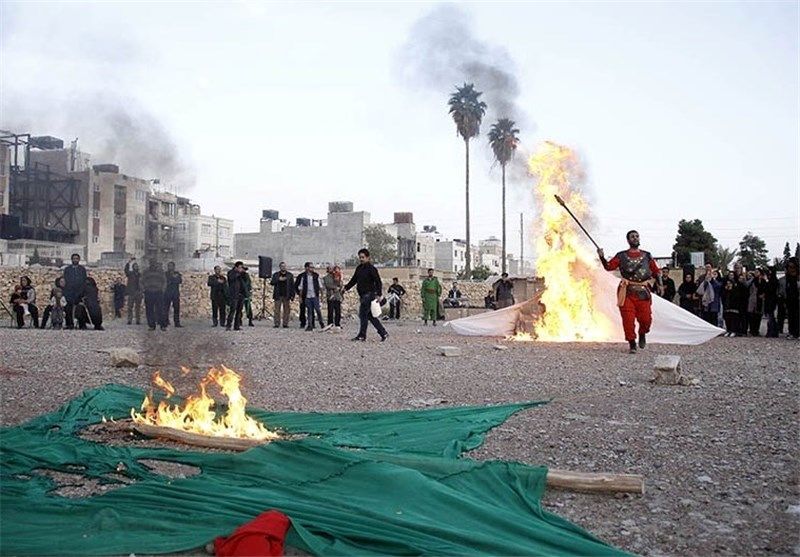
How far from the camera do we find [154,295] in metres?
13.2

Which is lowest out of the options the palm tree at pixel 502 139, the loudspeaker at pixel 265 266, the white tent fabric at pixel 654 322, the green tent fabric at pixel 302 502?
the green tent fabric at pixel 302 502

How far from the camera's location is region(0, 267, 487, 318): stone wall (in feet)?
54.7

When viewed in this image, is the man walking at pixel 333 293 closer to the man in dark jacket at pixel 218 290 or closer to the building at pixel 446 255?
the man in dark jacket at pixel 218 290

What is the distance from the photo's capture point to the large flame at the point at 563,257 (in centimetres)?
1573

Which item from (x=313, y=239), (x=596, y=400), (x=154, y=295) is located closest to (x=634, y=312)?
(x=596, y=400)

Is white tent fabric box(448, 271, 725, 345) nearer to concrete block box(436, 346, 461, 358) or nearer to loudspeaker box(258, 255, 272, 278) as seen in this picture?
concrete block box(436, 346, 461, 358)

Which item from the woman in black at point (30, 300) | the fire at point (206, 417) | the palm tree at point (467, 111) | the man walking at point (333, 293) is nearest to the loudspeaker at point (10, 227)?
→ the woman in black at point (30, 300)

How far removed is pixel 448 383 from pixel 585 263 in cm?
770

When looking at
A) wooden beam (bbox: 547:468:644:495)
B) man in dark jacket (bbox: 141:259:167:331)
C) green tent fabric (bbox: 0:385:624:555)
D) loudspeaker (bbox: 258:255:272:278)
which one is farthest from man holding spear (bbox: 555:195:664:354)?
loudspeaker (bbox: 258:255:272:278)

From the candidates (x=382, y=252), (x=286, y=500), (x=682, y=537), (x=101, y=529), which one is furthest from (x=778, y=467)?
(x=382, y=252)

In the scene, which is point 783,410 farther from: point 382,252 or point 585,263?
point 382,252

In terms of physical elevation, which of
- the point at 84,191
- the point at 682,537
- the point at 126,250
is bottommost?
the point at 682,537

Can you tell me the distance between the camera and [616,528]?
385cm

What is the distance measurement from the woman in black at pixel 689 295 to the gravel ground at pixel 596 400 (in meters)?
4.06
